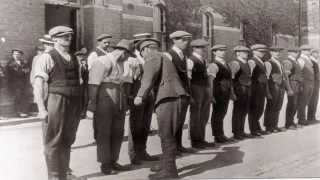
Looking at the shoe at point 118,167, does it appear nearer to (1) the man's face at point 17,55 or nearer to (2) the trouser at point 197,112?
(2) the trouser at point 197,112

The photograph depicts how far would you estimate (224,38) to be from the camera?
43.3 ft

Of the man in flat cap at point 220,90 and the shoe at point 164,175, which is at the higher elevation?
the man in flat cap at point 220,90

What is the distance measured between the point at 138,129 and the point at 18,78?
3.88 m

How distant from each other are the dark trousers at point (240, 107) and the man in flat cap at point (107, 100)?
2528 millimetres

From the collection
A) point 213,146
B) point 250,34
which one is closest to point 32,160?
point 213,146

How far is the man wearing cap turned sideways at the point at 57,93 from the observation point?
4302 mm

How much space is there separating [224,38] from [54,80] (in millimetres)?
9396

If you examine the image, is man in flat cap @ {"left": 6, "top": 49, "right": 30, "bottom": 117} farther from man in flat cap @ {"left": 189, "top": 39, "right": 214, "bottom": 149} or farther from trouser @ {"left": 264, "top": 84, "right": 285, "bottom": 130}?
trouser @ {"left": 264, "top": 84, "right": 285, "bottom": 130}

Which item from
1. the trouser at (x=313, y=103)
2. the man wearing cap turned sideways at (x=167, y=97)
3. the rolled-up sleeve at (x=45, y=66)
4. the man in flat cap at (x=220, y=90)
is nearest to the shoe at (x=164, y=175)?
the man wearing cap turned sideways at (x=167, y=97)

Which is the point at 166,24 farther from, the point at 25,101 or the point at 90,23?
the point at 25,101

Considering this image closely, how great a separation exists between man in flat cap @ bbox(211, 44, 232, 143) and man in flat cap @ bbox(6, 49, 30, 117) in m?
3.62

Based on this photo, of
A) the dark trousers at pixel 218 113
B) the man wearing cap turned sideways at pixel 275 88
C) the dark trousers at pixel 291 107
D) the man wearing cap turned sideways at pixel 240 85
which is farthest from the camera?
the dark trousers at pixel 291 107

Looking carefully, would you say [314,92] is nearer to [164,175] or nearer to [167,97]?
[167,97]

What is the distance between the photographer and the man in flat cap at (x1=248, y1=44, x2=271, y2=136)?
7.28 metres
